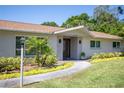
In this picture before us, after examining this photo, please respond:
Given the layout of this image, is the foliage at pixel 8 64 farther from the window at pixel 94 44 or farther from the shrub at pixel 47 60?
the window at pixel 94 44

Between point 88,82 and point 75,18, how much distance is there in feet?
140

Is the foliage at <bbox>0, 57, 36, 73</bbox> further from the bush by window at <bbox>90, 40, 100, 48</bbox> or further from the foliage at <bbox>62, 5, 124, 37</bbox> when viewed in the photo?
the foliage at <bbox>62, 5, 124, 37</bbox>

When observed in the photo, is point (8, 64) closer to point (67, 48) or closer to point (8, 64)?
point (8, 64)

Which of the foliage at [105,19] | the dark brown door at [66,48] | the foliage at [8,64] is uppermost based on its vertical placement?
the foliage at [105,19]

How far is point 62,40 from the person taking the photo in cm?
2162

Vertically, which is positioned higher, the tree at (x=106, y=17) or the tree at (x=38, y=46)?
the tree at (x=106, y=17)

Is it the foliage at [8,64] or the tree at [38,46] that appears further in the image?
the tree at [38,46]

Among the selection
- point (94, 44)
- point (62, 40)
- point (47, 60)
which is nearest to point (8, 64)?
point (47, 60)

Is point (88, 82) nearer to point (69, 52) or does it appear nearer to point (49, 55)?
point (49, 55)

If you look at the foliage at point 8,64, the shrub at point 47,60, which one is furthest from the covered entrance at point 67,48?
the foliage at point 8,64

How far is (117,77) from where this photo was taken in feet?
37.9

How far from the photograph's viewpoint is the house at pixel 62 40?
16.8 meters

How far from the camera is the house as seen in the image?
55.2 feet

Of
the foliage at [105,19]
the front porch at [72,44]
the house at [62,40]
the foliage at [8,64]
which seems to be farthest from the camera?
the foliage at [105,19]
